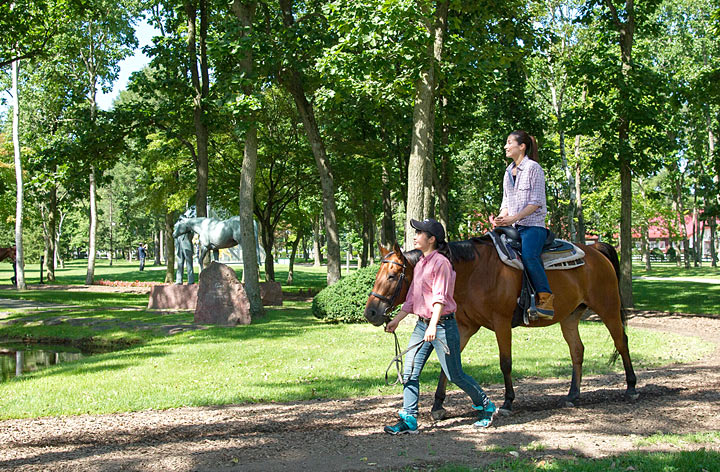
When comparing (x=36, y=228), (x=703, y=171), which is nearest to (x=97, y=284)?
(x=703, y=171)

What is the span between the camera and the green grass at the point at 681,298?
70.4 ft

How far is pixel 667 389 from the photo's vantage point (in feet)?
26.8

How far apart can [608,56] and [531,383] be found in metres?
13.8

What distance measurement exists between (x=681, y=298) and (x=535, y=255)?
21.7 meters

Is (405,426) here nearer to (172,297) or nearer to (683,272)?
(172,297)

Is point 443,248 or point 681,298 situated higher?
Result: point 443,248

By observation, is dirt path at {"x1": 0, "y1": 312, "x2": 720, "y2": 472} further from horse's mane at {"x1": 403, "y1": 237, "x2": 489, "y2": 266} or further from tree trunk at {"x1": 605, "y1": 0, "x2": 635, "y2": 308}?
tree trunk at {"x1": 605, "y1": 0, "x2": 635, "y2": 308}

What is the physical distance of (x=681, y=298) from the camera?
83.0 ft

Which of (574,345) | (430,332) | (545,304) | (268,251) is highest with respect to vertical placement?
(268,251)

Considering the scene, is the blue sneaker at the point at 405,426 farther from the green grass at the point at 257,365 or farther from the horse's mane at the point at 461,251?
the green grass at the point at 257,365

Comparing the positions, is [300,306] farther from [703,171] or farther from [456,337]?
[703,171]

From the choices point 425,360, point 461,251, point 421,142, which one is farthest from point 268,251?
point 425,360

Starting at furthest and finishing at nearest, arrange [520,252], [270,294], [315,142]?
[270,294] → [315,142] → [520,252]

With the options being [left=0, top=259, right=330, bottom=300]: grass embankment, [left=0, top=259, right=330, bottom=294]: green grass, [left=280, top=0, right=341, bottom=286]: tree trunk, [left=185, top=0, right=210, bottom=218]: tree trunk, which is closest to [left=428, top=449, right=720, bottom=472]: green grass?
[left=280, top=0, right=341, bottom=286]: tree trunk
